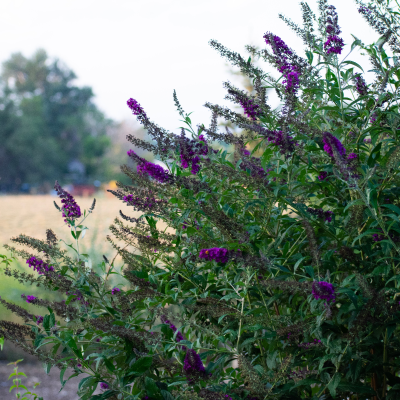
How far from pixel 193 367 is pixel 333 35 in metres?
1.12

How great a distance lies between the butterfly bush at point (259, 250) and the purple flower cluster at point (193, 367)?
0.15m

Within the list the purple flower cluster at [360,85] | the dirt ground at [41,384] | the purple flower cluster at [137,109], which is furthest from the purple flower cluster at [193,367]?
the dirt ground at [41,384]

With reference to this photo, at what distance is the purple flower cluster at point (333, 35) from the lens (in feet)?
4.64

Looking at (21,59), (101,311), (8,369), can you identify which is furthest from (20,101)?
(101,311)

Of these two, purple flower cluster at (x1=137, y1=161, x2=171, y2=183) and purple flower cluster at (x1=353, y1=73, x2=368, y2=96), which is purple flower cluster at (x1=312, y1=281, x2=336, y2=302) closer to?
purple flower cluster at (x1=137, y1=161, x2=171, y2=183)

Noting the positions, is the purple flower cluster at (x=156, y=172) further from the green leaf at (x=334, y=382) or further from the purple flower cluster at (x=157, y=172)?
the green leaf at (x=334, y=382)

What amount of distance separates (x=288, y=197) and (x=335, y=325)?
400mm

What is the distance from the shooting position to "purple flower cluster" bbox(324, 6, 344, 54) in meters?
1.41

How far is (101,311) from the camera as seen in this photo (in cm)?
150

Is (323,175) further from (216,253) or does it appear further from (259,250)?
(216,253)

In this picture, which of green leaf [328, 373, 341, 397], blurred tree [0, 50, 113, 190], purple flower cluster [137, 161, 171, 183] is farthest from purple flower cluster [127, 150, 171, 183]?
blurred tree [0, 50, 113, 190]

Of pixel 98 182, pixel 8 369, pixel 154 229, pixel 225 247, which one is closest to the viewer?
pixel 225 247

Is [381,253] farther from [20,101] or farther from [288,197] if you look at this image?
[20,101]

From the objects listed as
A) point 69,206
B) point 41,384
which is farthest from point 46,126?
point 69,206
